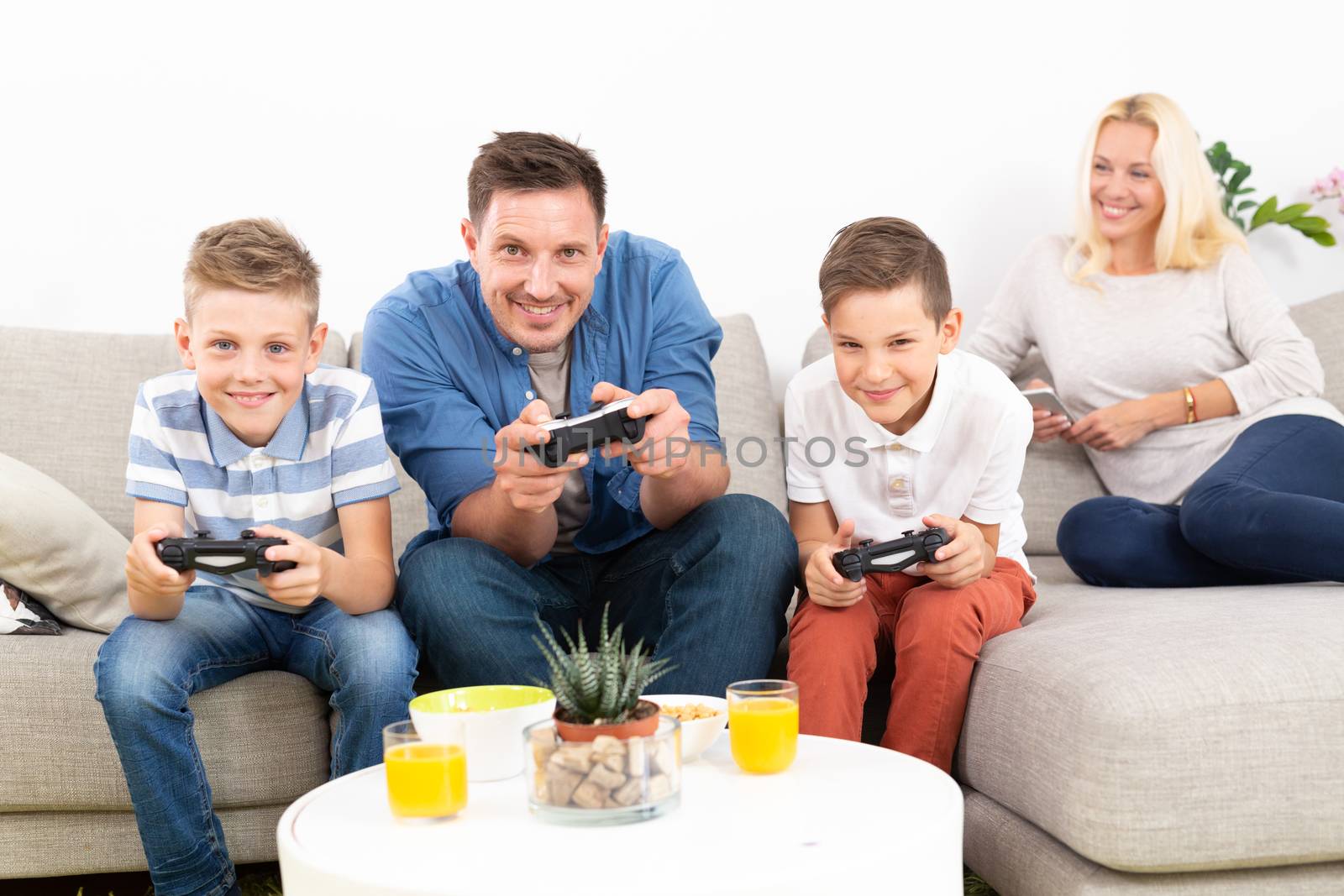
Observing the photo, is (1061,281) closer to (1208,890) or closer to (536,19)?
(536,19)

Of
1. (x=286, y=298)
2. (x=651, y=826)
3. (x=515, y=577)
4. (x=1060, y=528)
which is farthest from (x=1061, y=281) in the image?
(x=651, y=826)

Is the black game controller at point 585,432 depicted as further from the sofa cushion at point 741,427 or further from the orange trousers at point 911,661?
the sofa cushion at point 741,427

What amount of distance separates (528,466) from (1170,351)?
1409 mm

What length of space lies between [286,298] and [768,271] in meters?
1.32

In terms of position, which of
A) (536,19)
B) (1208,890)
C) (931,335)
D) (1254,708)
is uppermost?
(536,19)

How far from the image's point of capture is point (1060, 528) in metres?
2.12

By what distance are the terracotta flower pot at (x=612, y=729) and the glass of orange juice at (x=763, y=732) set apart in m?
0.10

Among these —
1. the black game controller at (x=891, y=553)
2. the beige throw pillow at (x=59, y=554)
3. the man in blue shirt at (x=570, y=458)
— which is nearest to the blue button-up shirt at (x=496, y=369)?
the man in blue shirt at (x=570, y=458)

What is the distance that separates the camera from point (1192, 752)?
1.28 m

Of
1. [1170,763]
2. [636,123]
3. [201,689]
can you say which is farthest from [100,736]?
[636,123]

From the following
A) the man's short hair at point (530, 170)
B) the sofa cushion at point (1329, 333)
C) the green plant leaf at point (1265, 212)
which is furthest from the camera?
the green plant leaf at point (1265, 212)

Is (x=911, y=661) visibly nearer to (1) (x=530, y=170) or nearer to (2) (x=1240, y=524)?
(2) (x=1240, y=524)

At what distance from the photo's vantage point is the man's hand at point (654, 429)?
1.51 m

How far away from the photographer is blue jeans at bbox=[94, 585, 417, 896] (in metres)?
1.47
